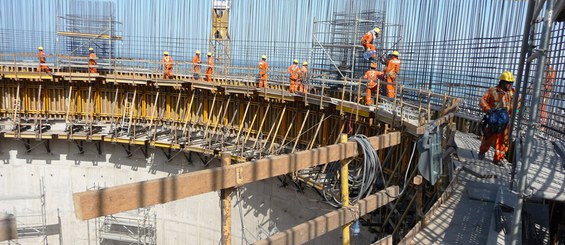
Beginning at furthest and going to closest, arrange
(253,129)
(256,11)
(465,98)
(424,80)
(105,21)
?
(105,21), (256,11), (253,129), (424,80), (465,98)

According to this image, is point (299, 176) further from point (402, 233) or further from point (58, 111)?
point (58, 111)

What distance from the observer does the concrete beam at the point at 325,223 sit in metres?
3.84

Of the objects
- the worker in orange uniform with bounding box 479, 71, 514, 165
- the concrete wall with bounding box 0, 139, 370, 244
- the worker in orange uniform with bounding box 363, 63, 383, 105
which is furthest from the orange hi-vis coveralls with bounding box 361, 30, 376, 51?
the concrete wall with bounding box 0, 139, 370, 244

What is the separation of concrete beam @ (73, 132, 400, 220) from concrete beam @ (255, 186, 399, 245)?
0.55m

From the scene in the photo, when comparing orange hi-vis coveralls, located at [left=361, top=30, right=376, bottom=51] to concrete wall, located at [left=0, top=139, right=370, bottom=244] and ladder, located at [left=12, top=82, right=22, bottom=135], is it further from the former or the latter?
ladder, located at [left=12, top=82, right=22, bottom=135]

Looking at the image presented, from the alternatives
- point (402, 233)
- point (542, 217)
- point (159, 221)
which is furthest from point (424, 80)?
point (159, 221)

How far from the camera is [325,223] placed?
4.23 metres

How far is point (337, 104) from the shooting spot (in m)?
11.8

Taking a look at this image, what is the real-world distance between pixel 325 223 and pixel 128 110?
15.7 meters

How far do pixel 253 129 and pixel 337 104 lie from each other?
5025 mm

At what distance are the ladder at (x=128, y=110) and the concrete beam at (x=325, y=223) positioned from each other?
44.4ft

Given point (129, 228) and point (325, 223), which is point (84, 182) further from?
point (325, 223)

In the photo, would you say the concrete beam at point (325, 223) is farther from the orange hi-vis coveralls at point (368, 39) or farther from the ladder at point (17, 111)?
the ladder at point (17, 111)

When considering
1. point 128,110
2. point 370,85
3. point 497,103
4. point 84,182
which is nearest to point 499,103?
point 497,103
